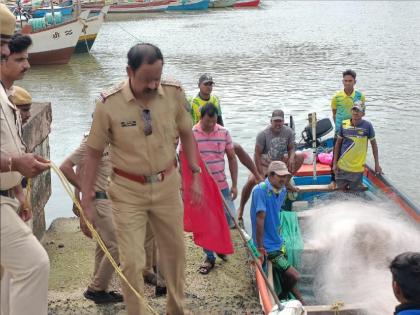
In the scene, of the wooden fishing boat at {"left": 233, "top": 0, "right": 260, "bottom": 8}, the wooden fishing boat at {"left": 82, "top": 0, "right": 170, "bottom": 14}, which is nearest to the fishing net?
the wooden fishing boat at {"left": 82, "top": 0, "right": 170, "bottom": 14}

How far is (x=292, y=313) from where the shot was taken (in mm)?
4246

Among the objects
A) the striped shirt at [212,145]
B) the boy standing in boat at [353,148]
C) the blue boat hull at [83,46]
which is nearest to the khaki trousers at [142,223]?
the striped shirt at [212,145]

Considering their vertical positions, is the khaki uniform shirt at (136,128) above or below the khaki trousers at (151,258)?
above

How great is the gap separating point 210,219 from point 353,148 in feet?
11.8

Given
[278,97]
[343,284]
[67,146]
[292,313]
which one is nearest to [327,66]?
[278,97]

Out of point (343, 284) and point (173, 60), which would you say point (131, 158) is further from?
point (173, 60)

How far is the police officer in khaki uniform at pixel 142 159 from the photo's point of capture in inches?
154

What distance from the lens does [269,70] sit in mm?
24828

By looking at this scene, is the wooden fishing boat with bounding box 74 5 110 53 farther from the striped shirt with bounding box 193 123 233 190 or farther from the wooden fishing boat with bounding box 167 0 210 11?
the wooden fishing boat with bounding box 167 0 210 11

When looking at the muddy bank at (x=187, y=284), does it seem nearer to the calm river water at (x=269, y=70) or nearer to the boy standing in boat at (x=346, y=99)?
the boy standing in boat at (x=346, y=99)

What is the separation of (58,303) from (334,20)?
43.8m

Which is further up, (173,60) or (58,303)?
(58,303)

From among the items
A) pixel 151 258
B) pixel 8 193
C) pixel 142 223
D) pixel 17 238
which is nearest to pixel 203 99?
pixel 151 258

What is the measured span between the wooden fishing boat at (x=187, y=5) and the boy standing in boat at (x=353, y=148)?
51304 mm
